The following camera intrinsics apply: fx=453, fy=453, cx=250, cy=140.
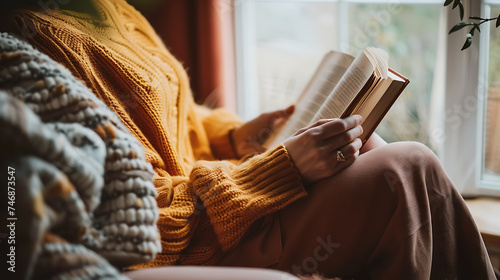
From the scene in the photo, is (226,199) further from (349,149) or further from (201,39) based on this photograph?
(201,39)

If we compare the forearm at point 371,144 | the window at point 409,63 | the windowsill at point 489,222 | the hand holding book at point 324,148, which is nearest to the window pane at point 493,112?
the window at point 409,63

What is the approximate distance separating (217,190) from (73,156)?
1.04 feet

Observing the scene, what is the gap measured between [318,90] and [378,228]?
399mm

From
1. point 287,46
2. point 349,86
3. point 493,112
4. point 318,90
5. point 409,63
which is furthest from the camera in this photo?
point 287,46

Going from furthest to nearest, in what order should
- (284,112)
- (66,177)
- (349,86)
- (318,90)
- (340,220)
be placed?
(284,112) → (318,90) → (349,86) → (340,220) → (66,177)

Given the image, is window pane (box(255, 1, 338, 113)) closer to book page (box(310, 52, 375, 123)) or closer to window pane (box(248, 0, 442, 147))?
window pane (box(248, 0, 442, 147))

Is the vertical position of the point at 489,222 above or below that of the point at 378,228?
below

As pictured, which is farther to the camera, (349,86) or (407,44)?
(407,44)

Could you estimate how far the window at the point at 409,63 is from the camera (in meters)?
1.27

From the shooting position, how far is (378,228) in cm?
80

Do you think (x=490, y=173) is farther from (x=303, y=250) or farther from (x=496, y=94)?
(x=303, y=250)

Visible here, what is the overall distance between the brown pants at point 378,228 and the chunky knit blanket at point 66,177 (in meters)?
0.28

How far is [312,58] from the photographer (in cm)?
165

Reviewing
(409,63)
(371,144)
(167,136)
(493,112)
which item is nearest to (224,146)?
(167,136)
